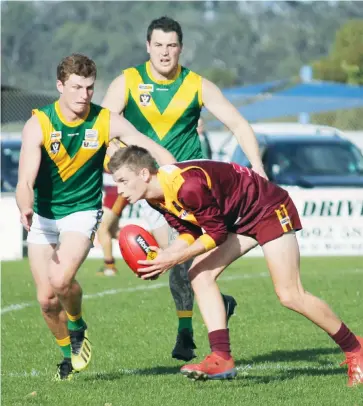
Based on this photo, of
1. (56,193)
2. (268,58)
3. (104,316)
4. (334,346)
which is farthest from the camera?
(268,58)

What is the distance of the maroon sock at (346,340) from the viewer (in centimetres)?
822

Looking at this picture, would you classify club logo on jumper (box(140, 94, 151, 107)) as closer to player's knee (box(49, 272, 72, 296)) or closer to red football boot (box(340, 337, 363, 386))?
player's knee (box(49, 272, 72, 296))

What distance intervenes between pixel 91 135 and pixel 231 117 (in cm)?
133

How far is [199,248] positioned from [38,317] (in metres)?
4.85

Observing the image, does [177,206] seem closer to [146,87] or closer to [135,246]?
[135,246]

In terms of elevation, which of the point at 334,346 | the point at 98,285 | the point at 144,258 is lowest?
the point at 98,285

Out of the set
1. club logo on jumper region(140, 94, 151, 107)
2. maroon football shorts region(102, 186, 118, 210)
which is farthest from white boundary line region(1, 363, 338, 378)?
maroon football shorts region(102, 186, 118, 210)

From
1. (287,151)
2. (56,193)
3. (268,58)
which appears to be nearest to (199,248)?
(56,193)

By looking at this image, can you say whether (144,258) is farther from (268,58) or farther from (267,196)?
(268,58)

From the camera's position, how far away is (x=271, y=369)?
8969 millimetres

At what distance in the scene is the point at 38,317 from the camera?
12312 millimetres

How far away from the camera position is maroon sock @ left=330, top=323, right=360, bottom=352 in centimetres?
822

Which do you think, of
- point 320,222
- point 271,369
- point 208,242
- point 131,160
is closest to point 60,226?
point 131,160

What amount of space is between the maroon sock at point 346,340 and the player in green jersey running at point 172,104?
1.45 metres
